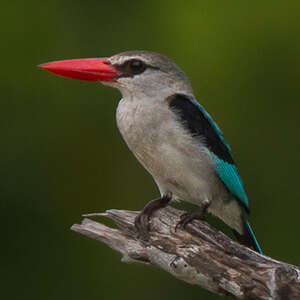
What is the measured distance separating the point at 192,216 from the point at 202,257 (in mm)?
492

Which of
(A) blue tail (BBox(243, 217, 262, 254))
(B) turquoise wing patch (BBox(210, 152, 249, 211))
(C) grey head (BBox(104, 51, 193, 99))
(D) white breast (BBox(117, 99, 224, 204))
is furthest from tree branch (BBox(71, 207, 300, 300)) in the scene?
(C) grey head (BBox(104, 51, 193, 99))

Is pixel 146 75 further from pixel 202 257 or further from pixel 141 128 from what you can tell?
pixel 202 257

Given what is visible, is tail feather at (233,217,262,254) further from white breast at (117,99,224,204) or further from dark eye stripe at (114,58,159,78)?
dark eye stripe at (114,58,159,78)

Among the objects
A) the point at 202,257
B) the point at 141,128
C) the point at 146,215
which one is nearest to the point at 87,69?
the point at 141,128

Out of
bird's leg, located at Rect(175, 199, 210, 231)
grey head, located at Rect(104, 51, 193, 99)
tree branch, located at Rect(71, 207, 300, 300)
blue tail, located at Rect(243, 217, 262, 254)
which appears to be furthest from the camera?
blue tail, located at Rect(243, 217, 262, 254)

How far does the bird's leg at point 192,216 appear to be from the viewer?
5.27 m

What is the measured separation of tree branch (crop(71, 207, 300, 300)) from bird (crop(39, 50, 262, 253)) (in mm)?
101

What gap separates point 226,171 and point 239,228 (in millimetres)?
493

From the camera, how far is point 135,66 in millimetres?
5609

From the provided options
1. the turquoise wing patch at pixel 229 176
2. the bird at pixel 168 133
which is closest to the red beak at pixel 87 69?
the bird at pixel 168 133

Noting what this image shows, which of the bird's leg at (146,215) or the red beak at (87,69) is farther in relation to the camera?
the red beak at (87,69)

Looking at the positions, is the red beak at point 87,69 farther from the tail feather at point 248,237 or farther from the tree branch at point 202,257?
the tail feather at point 248,237

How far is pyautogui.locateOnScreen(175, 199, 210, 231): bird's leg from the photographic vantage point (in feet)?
17.3

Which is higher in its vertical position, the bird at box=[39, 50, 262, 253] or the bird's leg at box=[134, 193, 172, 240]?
the bird at box=[39, 50, 262, 253]
